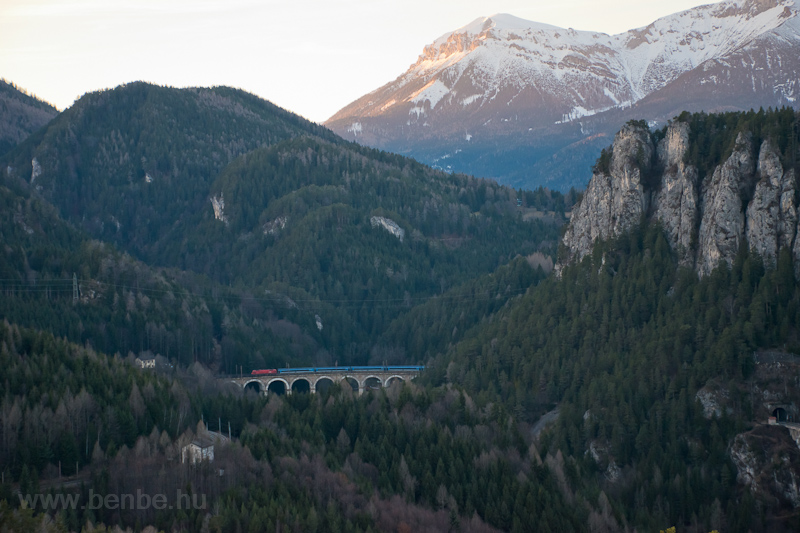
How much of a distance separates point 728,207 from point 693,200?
8.24 meters

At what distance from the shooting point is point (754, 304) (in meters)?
148

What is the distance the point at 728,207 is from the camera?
157 meters

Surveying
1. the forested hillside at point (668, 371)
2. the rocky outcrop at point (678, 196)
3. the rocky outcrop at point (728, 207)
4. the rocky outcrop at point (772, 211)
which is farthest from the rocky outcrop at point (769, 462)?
the rocky outcrop at point (678, 196)

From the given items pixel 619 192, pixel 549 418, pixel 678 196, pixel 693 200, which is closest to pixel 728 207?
pixel 693 200

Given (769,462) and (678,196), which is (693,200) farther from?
(769,462)

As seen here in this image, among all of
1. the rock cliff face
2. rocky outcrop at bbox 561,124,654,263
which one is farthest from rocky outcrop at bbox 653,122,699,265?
rocky outcrop at bbox 561,124,654,263

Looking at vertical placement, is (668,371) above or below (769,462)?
above

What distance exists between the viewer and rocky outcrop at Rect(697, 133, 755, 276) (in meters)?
156

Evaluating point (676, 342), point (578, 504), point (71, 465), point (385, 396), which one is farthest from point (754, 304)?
point (71, 465)

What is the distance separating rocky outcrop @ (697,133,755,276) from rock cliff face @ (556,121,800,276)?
0.12m

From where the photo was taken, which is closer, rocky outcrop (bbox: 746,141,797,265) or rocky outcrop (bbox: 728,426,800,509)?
rocky outcrop (bbox: 728,426,800,509)

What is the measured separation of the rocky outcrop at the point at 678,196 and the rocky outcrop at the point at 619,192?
2.74m

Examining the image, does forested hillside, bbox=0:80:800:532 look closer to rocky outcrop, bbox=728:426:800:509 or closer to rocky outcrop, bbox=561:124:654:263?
rocky outcrop, bbox=728:426:800:509

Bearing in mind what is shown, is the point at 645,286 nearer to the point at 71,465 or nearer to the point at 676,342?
the point at 676,342
